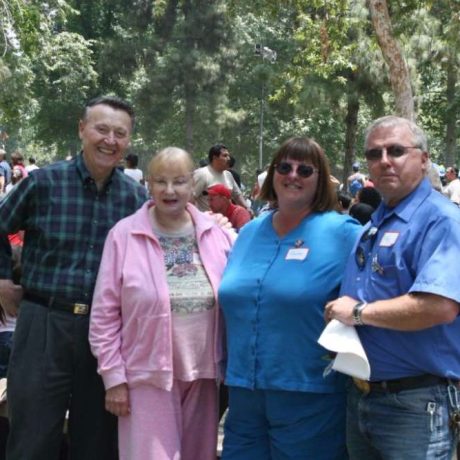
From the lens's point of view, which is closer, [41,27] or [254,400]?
[254,400]

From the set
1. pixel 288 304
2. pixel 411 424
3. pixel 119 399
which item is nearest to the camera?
pixel 411 424

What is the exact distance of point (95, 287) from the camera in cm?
340

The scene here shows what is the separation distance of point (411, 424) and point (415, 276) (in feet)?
1.76

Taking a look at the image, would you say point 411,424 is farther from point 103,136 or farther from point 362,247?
point 103,136

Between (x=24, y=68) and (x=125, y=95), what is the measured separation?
57.3 feet

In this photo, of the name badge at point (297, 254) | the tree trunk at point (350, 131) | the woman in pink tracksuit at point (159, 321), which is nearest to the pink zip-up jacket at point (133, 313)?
the woman in pink tracksuit at point (159, 321)

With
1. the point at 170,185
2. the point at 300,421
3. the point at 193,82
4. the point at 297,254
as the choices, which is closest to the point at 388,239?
the point at 297,254

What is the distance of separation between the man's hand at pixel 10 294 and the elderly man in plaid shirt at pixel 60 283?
53mm

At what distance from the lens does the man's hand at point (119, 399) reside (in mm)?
3305

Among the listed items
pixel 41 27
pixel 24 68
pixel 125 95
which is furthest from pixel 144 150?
pixel 41 27

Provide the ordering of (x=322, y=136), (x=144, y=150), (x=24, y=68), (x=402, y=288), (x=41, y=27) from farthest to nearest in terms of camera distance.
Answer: (x=144, y=150)
(x=322, y=136)
(x=24, y=68)
(x=41, y=27)
(x=402, y=288)

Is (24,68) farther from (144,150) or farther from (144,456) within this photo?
(144,150)

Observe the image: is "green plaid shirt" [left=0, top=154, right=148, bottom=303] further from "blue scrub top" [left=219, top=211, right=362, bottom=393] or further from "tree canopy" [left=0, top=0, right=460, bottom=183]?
Result: "tree canopy" [left=0, top=0, right=460, bottom=183]

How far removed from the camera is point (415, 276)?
264 cm
